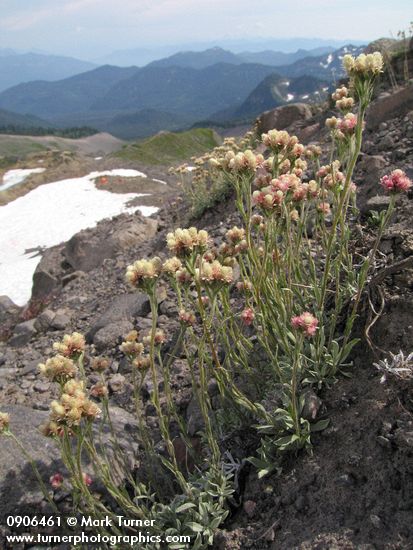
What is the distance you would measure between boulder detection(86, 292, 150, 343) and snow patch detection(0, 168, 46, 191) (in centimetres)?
3023

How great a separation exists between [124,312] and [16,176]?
34.8 meters

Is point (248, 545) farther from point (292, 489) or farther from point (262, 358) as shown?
point (262, 358)

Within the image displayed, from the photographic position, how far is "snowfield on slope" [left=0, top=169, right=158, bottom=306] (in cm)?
1522

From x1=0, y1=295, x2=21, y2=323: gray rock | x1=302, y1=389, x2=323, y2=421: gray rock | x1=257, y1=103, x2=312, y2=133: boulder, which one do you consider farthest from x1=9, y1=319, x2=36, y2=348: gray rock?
x1=257, y1=103, x2=312, y2=133: boulder

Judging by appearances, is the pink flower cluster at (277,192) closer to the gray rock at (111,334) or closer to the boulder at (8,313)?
the gray rock at (111,334)

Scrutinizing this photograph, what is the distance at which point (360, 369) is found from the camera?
10.4ft

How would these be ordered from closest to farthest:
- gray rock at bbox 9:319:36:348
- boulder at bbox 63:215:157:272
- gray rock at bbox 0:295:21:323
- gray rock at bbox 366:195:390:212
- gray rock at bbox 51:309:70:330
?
gray rock at bbox 366:195:390:212
gray rock at bbox 51:309:70:330
gray rock at bbox 9:319:36:348
boulder at bbox 63:215:157:272
gray rock at bbox 0:295:21:323

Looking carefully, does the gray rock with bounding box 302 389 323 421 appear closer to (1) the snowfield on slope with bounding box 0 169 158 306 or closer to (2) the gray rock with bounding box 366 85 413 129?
(2) the gray rock with bounding box 366 85 413 129

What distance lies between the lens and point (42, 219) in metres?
20.7

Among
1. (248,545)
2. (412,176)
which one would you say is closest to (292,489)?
(248,545)

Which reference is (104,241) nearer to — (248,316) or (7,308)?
(7,308)

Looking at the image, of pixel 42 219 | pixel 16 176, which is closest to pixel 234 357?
pixel 42 219

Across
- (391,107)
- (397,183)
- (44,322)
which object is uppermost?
(397,183)

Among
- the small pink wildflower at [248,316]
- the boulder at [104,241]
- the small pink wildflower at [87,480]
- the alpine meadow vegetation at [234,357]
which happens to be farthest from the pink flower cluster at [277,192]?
the boulder at [104,241]
